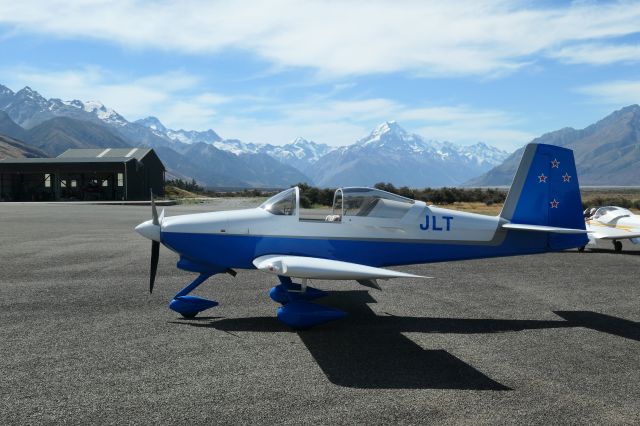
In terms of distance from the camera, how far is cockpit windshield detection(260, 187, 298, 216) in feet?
29.8

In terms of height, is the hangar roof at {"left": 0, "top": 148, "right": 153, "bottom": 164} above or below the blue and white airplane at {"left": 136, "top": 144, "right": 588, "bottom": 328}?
above

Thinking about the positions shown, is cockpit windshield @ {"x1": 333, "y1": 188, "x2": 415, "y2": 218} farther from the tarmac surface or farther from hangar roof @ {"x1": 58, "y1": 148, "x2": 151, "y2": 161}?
hangar roof @ {"x1": 58, "y1": 148, "x2": 151, "y2": 161}

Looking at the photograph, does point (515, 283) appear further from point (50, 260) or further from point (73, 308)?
A: point (50, 260)

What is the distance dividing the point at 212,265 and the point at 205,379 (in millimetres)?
3182

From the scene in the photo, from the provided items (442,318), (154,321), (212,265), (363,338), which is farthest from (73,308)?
(442,318)

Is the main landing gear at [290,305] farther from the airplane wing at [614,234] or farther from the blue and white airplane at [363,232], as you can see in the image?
the airplane wing at [614,234]

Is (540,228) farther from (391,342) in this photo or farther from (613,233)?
(613,233)

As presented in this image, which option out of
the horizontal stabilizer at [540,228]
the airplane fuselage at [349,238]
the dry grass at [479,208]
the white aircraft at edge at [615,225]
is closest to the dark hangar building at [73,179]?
the dry grass at [479,208]

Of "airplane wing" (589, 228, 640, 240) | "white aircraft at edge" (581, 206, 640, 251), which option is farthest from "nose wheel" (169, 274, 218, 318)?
"airplane wing" (589, 228, 640, 240)

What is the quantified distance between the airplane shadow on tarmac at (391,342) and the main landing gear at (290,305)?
207mm

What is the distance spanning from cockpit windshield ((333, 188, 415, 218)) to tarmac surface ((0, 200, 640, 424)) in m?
1.78

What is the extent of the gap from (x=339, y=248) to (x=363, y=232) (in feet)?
1.65

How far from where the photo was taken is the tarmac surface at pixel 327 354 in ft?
17.4

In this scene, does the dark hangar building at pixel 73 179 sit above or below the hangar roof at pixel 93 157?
below
